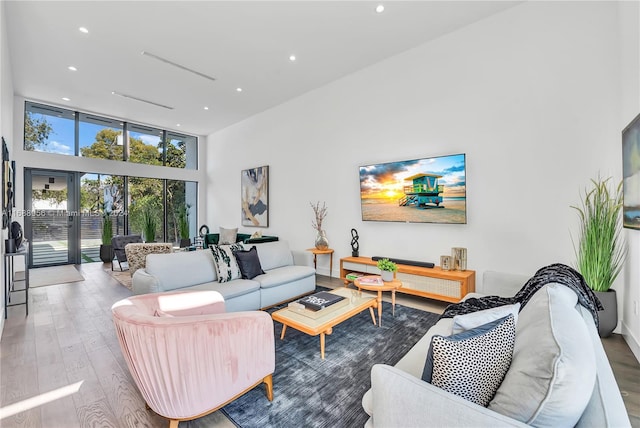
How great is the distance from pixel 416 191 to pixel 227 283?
2886mm

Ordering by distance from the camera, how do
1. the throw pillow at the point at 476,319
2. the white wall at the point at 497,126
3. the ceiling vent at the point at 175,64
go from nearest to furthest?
the throw pillow at the point at 476,319 → the white wall at the point at 497,126 → the ceiling vent at the point at 175,64

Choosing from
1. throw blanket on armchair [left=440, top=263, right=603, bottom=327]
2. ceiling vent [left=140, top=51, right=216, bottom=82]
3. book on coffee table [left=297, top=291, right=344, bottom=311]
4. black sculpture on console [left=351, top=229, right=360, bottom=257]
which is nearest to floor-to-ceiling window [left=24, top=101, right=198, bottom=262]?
ceiling vent [left=140, top=51, right=216, bottom=82]

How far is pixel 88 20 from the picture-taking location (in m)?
3.53

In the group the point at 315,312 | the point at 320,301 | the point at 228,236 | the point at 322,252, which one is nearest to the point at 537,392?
the point at 315,312

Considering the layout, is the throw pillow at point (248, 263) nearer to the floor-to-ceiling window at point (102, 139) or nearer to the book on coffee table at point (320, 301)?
the book on coffee table at point (320, 301)

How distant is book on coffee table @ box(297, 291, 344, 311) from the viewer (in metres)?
2.62

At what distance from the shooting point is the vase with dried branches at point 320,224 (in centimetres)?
523

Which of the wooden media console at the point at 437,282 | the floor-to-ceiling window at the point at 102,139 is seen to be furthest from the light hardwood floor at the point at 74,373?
the floor-to-ceiling window at the point at 102,139

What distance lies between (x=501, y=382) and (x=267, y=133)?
6446 mm

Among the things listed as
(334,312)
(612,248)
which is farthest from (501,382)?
(612,248)

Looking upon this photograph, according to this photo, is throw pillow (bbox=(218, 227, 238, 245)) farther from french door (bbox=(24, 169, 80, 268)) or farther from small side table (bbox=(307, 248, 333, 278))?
french door (bbox=(24, 169, 80, 268))

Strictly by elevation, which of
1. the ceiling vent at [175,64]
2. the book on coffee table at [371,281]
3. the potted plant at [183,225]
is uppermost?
the ceiling vent at [175,64]

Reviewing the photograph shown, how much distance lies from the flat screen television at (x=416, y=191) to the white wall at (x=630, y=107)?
150 cm

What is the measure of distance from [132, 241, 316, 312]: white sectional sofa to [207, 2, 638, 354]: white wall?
4.95ft
